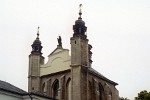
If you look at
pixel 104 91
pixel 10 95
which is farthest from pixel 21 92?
pixel 104 91

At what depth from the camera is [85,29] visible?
1845 inches

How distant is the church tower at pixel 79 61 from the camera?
4256cm

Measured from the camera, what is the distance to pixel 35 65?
50875 millimetres

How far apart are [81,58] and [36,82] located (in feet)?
29.2

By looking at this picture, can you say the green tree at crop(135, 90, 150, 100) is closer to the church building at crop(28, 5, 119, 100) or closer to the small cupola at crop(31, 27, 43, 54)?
the church building at crop(28, 5, 119, 100)

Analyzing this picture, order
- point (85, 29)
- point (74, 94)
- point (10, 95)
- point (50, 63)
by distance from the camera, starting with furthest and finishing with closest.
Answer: point (50, 63) → point (85, 29) → point (74, 94) → point (10, 95)

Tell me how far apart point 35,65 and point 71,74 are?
8726mm

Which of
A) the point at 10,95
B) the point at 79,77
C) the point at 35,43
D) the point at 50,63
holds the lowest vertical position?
the point at 10,95

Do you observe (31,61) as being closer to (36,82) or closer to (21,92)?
(36,82)

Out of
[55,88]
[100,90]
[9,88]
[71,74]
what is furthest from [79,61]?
[9,88]

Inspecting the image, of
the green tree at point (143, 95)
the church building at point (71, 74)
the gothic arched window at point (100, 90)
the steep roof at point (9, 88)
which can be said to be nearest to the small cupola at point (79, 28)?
the church building at point (71, 74)

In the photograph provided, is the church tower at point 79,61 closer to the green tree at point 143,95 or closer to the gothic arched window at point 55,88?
the gothic arched window at point 55,88

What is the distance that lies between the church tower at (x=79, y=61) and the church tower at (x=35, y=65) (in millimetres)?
7780

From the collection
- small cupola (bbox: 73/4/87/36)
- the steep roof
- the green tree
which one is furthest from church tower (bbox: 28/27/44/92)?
the green tree
